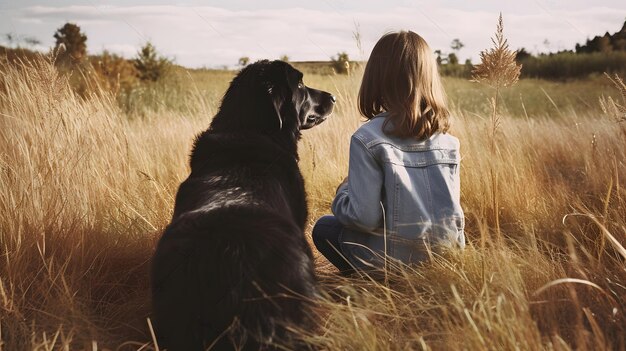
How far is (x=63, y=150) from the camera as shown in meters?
3.22

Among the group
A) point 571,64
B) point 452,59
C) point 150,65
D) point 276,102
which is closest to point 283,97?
point 276,102

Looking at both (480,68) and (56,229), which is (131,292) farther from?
(480,68)

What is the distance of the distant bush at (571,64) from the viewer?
2711 cm

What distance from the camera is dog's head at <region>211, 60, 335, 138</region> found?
2.85 meters

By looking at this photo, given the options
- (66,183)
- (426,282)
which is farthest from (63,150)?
(426,282)

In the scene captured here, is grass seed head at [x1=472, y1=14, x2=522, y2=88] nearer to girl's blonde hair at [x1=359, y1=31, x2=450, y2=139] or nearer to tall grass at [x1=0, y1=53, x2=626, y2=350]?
girl's blonde hair at [x1=359, y1=31, x2=450, y2=139]

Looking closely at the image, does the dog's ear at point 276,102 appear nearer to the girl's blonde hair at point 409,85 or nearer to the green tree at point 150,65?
the girl's blonde hair at point 409,85

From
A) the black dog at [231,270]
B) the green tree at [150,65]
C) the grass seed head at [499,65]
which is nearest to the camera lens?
the black dog at [231,270]

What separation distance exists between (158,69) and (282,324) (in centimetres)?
2122

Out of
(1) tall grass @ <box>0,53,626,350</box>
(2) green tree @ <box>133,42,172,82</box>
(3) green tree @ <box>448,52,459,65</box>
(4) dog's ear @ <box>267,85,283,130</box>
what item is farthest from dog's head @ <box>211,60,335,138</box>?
(3) green tree @ <box>448,52,459,65</box>

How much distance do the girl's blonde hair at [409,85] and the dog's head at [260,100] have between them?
539 mm

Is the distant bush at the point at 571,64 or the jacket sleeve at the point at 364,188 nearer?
the jacket sleeve at the point at 364,188

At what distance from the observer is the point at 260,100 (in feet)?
9.48

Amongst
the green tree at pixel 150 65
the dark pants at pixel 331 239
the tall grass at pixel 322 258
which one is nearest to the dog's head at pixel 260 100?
the dark pants at pixel 331 239
